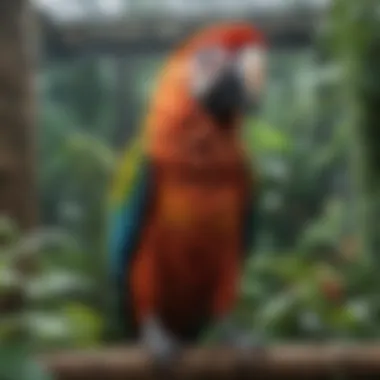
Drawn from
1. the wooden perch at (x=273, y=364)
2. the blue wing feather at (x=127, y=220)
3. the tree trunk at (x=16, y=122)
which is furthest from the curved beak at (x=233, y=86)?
the wooden perch at (x=273, y=364)

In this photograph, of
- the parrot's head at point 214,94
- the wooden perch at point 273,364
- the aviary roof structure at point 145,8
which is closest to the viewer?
the wooden perch at point 273,364

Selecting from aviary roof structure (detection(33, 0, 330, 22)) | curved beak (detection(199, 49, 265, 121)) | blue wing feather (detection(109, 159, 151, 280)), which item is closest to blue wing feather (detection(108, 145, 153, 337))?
blue wing feather (detection(109, 159, 151, 280))

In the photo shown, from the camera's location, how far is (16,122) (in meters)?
1.18

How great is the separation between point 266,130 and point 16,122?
1.75 feet

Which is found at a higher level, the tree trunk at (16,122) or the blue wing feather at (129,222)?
the tree trunk at (16,122)

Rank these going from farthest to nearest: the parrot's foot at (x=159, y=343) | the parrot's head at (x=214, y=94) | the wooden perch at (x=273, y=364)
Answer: the parrot's head at (x=214, y=94)
the parrot's foot at (x=159, y=343)
the wooden perch at (x=273, y=364)

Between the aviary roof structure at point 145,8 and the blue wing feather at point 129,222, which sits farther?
the aviary roof structure at point 145,8

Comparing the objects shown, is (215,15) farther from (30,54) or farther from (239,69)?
(30,54)

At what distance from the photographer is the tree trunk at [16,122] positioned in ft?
3.78

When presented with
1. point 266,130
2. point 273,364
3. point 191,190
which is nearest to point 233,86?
point 191,190

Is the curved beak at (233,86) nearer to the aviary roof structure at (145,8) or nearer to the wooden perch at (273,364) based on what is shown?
the aviary roof structure at (145,8)

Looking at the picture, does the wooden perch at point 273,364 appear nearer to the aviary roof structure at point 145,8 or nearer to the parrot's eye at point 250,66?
the parrot's eye at point 250,66

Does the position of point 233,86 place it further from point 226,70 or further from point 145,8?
point 145,8

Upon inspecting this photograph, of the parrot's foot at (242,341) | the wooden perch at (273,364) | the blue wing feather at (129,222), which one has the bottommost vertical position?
the parrot's foot at (242,341)
